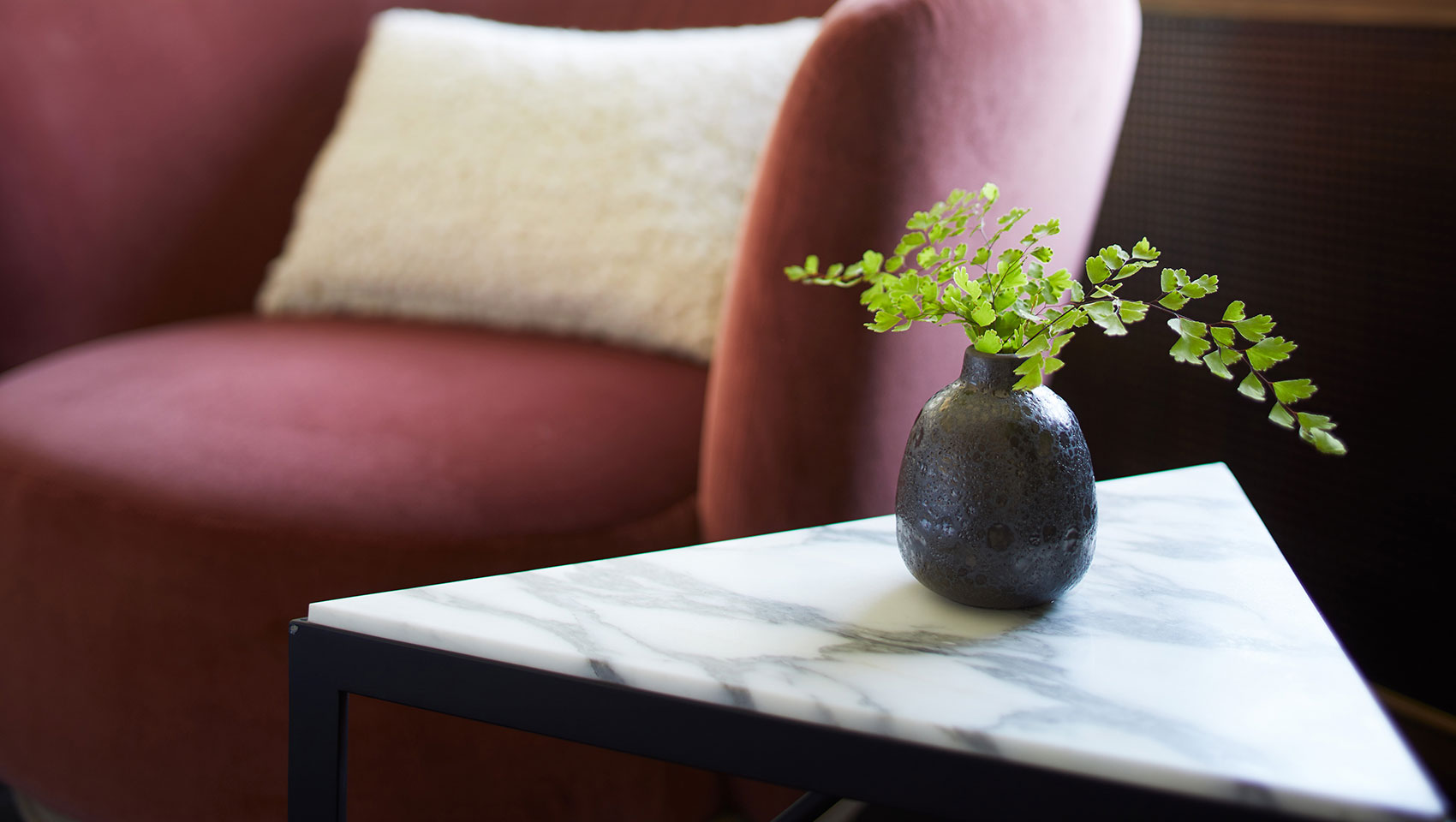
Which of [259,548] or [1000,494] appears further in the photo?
[259,548]

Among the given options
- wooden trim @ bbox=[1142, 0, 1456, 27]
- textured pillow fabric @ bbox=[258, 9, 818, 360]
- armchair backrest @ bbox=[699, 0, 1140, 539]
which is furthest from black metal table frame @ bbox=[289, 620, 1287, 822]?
wooden trim @ bbox=[1142, 0, 1456, 27]

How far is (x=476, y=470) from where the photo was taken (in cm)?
90

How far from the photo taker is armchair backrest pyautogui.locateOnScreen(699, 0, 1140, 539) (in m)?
0.81

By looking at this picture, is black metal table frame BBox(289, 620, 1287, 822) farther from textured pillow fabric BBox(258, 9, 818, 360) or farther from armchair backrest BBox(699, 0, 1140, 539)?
textured pillow fabric BBox(258, 9, 818, 360)

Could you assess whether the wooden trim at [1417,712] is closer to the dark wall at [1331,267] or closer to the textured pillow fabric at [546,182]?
the dark wall at [1331,267]

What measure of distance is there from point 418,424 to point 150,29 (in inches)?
30.4

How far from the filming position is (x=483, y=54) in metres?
1.36

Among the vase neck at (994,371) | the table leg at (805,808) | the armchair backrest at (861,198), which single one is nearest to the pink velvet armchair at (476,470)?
the armchair backrest at (861,198)

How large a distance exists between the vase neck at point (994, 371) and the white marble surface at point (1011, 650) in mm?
111

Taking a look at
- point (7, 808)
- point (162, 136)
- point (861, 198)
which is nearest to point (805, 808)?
point (861, 198)

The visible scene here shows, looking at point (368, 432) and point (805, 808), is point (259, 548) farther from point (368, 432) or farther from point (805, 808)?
point (805, 808)

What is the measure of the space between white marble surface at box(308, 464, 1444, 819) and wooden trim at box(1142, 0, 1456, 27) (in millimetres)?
679

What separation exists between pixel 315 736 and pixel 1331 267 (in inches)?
42.8

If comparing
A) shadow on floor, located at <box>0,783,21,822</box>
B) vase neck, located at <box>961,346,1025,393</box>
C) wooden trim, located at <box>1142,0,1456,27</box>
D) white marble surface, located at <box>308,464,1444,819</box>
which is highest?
wooden trim, located at <box>1142,0,1456,27</box>
